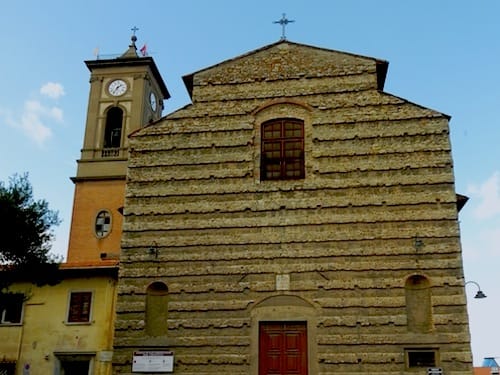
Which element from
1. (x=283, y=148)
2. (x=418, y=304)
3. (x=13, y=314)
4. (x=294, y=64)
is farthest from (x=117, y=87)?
(x=418, y=304)

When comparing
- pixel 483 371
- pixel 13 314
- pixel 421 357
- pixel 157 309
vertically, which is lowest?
pixel 421 357

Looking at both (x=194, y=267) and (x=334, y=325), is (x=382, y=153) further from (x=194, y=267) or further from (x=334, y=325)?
(x=194, y=267)

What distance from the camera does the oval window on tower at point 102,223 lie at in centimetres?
2797

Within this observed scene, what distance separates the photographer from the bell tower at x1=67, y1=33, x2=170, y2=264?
27.9 m

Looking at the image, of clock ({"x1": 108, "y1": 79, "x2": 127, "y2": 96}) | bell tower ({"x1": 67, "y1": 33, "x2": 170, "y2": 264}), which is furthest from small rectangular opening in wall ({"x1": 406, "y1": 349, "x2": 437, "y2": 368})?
clock ({"x1": 108, "y1": 79, "x2": 127, "y2": 96})

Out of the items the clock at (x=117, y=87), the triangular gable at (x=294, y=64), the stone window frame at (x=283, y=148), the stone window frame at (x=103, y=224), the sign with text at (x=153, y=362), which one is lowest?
the sign with text at (x=153, y=362)

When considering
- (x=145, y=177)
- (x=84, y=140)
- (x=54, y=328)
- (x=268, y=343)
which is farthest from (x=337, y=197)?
(x=84, y=140)

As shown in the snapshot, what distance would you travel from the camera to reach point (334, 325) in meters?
14.3

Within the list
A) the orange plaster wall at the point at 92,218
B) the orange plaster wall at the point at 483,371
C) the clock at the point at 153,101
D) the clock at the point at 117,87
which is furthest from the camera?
the orange plaster wall at the point at 483,371

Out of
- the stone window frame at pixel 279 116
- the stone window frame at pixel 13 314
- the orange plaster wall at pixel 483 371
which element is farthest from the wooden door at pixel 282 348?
the orange plaster wall at pixel 483 371

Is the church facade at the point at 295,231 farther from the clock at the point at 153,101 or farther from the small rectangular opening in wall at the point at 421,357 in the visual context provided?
the clock at the point at 153,101

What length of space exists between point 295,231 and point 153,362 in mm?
A: 4502

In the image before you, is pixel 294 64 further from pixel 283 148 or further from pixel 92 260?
pixel 92 260

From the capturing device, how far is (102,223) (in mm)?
28188
